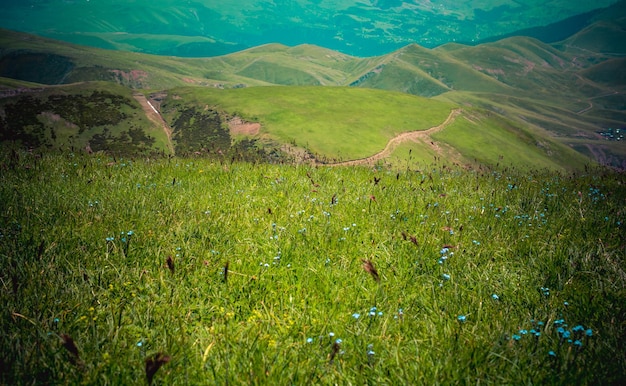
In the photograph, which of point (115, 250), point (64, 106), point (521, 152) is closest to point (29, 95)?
point (64, 106)

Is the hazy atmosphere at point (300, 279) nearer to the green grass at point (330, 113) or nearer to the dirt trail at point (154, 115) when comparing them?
the green grass at point (330, 113)

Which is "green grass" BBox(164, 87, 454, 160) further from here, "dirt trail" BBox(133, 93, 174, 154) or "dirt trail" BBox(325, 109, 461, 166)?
"dirt trail" BBox(133, 93, 174, 154)

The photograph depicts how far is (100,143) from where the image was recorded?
91938 mm

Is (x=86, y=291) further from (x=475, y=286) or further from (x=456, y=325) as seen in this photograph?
(x=475, y=286)

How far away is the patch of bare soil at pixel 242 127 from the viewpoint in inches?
3718

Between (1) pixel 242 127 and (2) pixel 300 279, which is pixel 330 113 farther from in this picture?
(2) pixel 300 279

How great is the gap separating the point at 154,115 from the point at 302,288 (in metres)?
121

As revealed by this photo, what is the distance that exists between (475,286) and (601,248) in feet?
8.44

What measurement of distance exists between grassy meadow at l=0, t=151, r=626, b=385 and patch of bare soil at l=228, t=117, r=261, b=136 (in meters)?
88.5

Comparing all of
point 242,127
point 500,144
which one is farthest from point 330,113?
point 500,144

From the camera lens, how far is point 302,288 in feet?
14.8

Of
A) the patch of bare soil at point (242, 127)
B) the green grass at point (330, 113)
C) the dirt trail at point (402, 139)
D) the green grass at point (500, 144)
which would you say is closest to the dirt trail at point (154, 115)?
the green grass at point (330, 113)

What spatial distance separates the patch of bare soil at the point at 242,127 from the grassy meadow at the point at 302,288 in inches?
3485

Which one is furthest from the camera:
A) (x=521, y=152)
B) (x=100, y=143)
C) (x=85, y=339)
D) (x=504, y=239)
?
(x=521, y=152)
